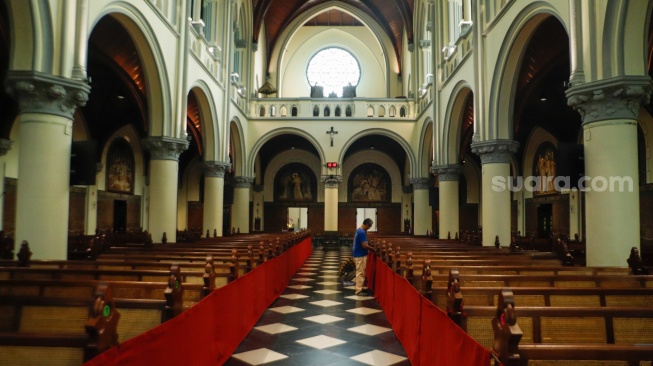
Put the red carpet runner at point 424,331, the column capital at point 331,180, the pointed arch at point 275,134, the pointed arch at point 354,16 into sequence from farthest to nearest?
1. the pointed arch at point 354,16
2. the column capital at point 331,180
3. the pointed arch at point 275,134
4. the red carpet runner at point 424,331

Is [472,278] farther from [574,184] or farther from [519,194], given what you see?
[519,194]

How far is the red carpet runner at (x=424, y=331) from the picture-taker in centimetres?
301

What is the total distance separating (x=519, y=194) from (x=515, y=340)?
2107 centimetres

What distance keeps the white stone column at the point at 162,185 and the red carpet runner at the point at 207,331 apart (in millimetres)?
5153

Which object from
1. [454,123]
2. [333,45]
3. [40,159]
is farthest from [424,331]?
[333,45]

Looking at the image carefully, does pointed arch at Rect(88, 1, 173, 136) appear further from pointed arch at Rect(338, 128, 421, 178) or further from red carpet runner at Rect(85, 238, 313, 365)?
pointed arch at Rect(338, 128, 421, 178)

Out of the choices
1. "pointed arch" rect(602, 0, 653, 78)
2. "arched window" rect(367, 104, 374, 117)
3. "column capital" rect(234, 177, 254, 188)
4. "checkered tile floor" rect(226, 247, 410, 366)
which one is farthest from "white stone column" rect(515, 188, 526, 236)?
"pointed arch" rect(602, 0, 653, 78)

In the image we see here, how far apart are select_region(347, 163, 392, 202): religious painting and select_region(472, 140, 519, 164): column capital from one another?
16.1 meters

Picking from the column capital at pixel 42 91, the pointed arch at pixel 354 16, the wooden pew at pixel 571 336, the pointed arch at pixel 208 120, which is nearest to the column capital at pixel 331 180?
the pointed arch at pixel 208 120

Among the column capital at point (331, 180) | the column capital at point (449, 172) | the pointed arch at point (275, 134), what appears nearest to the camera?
the column capital at point (449, 172)

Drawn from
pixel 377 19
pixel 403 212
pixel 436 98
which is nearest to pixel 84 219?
pixel 436 98

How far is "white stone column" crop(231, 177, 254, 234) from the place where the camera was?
21781 millimetres

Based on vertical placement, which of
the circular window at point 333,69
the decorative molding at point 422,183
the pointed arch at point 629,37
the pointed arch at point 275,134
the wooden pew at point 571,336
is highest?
the circular window at point 333,69

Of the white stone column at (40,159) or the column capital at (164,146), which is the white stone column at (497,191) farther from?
the white stone column at (40,159)
